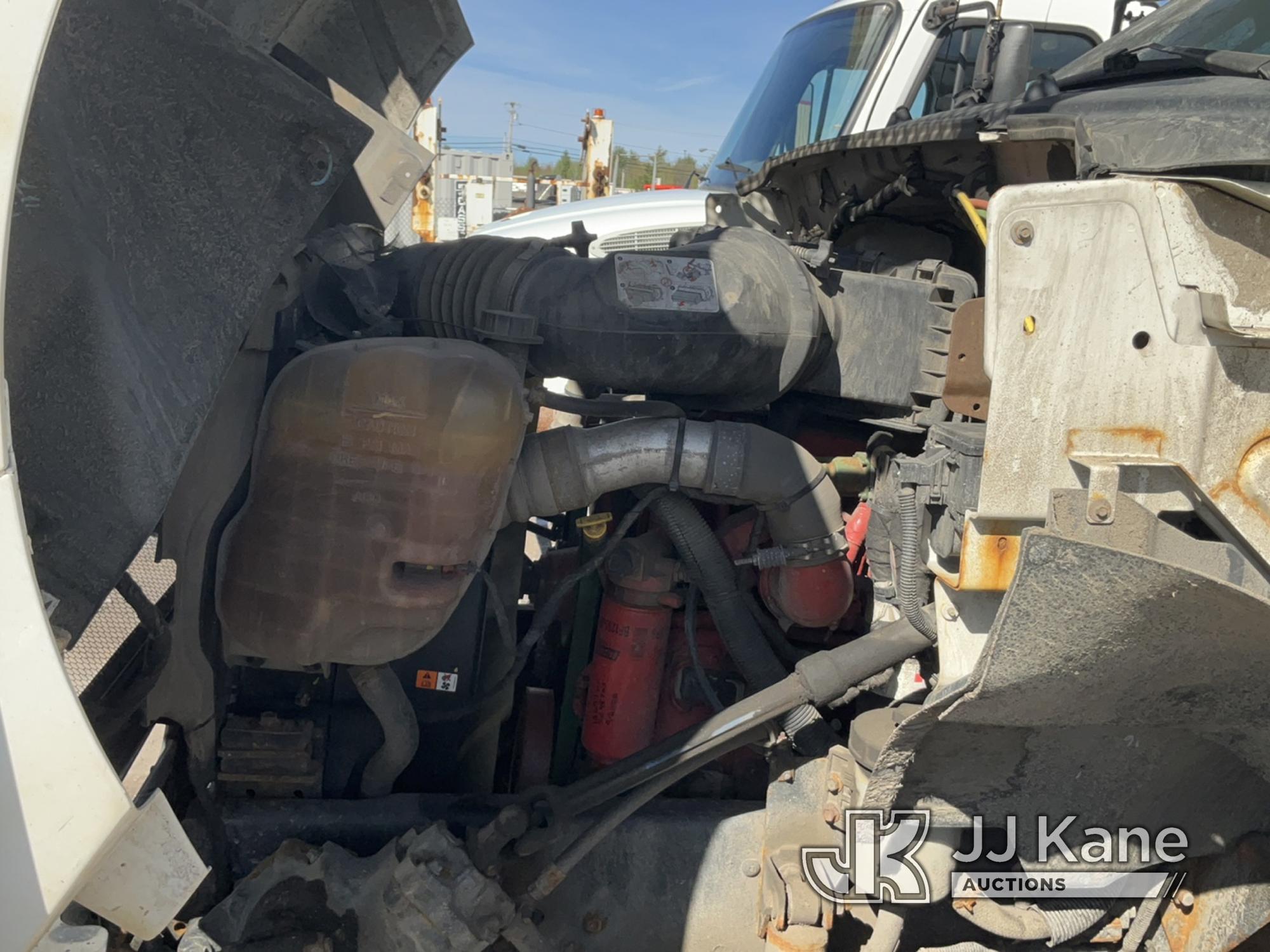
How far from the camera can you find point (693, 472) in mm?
2043

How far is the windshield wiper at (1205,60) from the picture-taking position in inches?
69.5

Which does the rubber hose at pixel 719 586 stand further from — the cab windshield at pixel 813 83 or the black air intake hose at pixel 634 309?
the cab windshield at pixel 813 83

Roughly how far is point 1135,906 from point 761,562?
996mm

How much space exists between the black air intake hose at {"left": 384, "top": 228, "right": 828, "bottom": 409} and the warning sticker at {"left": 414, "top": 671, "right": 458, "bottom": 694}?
0.70 meters

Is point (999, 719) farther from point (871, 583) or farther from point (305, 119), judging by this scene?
point (305, 119)

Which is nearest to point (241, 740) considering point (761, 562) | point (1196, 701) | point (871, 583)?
point (761, 562)

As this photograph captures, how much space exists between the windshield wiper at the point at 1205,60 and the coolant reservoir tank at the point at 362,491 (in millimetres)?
1449

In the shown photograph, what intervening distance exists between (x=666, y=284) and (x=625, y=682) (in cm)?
91

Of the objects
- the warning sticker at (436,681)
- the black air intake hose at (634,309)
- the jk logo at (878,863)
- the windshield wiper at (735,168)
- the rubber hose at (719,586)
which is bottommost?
the jk logo at (878,863)

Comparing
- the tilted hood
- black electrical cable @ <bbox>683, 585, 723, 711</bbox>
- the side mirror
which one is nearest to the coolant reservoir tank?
the tilted hood

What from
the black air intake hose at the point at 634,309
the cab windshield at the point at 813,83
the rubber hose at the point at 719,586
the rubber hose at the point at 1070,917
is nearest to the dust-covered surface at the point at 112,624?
the black air intake hose at the point at 634,309

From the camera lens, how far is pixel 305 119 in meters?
1.49

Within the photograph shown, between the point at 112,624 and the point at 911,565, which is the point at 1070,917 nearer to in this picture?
the point at 911,565

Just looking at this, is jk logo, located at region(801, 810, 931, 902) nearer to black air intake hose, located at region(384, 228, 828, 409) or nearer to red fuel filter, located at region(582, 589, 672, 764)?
red fuel filter, located at region(582, 589, 672, 764)
